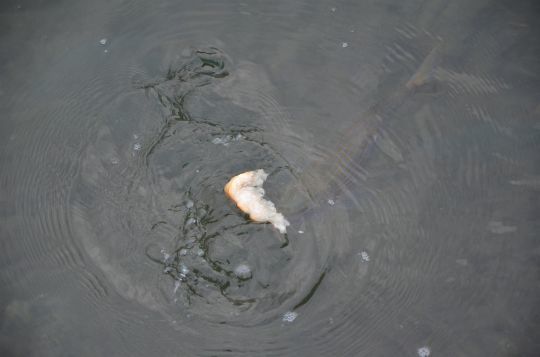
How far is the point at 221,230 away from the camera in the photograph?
2.88 meters

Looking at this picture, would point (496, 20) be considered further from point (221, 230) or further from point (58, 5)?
point (58, 5)

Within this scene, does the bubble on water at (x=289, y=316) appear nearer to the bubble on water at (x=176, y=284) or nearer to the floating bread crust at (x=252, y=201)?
the floating bread crust at (x=252, y=201)

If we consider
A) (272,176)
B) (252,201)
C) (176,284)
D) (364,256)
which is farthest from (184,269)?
(364,256)

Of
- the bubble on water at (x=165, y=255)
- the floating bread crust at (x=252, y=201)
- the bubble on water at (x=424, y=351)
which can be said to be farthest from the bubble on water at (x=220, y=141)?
the bubble on water at (x=424, y=351)

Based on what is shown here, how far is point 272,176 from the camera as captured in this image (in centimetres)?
303

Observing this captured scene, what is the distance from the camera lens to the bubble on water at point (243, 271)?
2766 mm

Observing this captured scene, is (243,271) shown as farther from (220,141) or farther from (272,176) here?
(220,141)

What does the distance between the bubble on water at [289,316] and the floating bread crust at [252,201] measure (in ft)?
1.40

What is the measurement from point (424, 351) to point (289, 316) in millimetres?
662

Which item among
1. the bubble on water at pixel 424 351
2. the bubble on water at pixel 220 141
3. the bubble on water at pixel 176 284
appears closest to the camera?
the bubble on water at pixel 424 351

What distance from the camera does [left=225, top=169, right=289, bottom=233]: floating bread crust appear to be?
2.84 metres

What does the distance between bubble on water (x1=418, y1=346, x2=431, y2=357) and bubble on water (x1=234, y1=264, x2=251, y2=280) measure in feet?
2.95

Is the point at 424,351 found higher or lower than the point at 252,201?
lower

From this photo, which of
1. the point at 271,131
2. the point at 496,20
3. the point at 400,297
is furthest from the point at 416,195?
the point at 496,20
